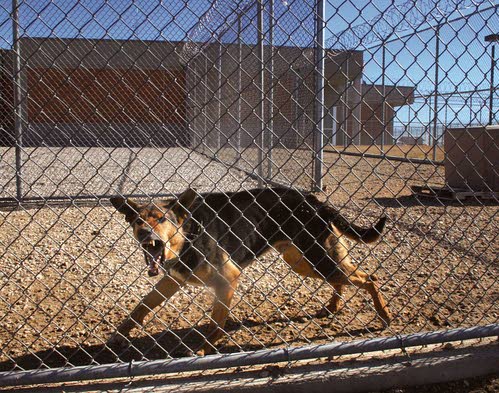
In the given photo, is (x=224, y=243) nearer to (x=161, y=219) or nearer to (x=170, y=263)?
(x=170, y=263)

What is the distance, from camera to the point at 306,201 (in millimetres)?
3703

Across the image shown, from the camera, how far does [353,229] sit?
11.8 feet

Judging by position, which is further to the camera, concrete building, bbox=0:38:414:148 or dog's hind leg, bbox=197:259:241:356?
dog's hind leg, bbox=197:259:241:356

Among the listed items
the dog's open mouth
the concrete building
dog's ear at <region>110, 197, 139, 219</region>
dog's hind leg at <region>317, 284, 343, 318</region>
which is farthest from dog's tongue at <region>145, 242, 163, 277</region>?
dog's hind leg at <region>317, 284, 343, 318</region>

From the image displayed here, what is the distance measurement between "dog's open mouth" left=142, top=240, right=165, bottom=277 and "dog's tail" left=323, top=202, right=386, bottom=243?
1291mm

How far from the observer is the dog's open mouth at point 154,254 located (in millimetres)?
3291

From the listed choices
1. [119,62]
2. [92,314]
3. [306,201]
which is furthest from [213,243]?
[119,62]

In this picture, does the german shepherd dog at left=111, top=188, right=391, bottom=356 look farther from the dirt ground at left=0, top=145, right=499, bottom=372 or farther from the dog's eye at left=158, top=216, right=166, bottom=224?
the dirt ground at left=0, top=145, right=499, bottom=372

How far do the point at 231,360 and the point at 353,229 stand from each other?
1563 millimetres

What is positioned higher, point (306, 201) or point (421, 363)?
point (306, 201)

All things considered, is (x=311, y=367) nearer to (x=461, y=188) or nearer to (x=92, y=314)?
(x=92, y=314)

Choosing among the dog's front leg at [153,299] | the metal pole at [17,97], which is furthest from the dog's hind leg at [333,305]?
the metal pole at [17,97]

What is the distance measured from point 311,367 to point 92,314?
6.32 feet

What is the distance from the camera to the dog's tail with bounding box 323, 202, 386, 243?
143 inches
